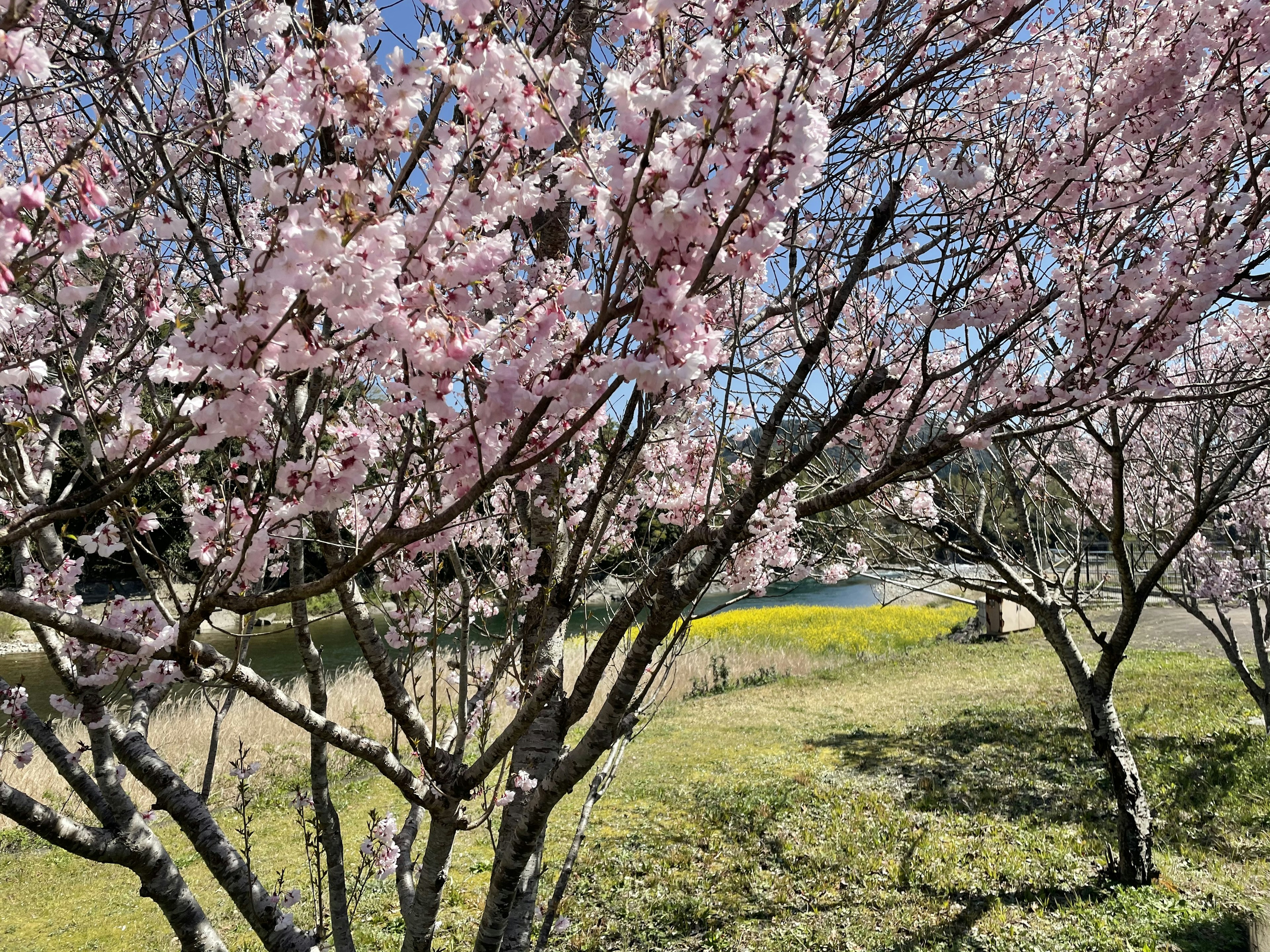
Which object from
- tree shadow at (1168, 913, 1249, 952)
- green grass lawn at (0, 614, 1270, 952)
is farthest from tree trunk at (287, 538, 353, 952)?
tree shadow at (1168, 913, 1249, 952)

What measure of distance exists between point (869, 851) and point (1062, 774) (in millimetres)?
2624

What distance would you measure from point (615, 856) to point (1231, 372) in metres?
5.53

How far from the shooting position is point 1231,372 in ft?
13.3

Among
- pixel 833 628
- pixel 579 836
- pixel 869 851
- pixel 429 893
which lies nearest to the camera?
pixel 429 893

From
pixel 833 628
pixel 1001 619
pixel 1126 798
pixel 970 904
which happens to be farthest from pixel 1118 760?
pixel 833 628

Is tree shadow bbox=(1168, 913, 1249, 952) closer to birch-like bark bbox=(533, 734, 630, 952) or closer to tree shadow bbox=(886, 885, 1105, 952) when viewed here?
tree shadow bbox=(886, 885, 1105, 952)

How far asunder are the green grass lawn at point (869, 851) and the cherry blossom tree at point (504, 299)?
2518 mm

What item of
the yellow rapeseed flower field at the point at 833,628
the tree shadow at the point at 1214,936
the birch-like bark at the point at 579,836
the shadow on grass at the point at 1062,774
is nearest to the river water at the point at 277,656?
the yellow rapeseed flower field at the point at 833,628

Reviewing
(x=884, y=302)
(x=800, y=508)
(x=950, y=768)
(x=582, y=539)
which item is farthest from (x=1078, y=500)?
(x=950, y=768)

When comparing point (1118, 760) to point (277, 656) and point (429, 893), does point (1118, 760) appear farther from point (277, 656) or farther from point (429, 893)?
point (277, 656)

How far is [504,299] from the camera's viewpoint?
1.99 meters

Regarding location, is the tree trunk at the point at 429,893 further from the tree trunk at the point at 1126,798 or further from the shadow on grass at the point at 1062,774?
the shadow on grass at the point at 1062,774

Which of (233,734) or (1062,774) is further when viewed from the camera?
(233,734)

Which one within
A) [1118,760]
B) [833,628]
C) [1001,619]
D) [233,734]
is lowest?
[233,734]
